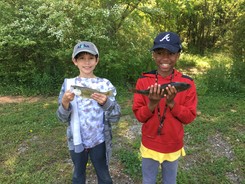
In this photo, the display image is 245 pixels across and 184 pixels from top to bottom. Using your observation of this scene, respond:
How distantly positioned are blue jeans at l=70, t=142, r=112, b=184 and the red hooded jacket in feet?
1.87

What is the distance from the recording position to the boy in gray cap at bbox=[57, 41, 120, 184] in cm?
261

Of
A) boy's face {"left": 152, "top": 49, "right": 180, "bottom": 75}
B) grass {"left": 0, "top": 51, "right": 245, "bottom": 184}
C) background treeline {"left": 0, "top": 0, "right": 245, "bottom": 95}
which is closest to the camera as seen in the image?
boy's face {"left": 152, "top": 49, "right": 180, "bottom": 75}

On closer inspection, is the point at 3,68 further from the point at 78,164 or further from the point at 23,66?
the point at 78,164

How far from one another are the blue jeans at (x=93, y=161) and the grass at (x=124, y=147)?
87 cm

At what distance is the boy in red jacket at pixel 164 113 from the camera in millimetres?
2323

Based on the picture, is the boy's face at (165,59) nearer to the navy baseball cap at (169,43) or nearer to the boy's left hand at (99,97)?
the navy baseball cap at (169,43)

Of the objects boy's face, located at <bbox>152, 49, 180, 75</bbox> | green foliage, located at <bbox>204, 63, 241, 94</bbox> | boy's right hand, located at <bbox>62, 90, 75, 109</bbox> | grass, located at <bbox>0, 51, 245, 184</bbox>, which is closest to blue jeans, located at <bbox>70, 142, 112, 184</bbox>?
boy's right hand, located at <bbox>62, 90, 75, 109</bbox>

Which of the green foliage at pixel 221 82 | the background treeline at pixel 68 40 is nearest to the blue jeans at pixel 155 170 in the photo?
the background treeline at pixel 68 40

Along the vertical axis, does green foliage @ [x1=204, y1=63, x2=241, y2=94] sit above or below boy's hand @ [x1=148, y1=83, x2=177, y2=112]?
below

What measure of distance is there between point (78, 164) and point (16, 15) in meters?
6.81

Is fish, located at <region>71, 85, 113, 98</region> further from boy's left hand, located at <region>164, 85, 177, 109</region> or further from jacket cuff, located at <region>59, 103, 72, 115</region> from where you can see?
boy's left hand, located at <region>164, 85, 177, 109</region>

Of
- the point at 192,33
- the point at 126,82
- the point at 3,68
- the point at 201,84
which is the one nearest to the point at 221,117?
the point at 201,84

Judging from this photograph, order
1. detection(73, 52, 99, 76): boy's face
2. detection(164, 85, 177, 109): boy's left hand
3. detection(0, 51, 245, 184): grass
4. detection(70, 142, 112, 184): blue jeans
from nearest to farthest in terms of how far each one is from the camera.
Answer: detection(164, 85, 177, 109): boy's left hand
detection(73, 52, 99, 76): boy's face
detection(70, 142, 112, 184): blue jeans
detection(0, 51, 245, 184): grass

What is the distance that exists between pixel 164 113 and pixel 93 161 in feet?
3.41
